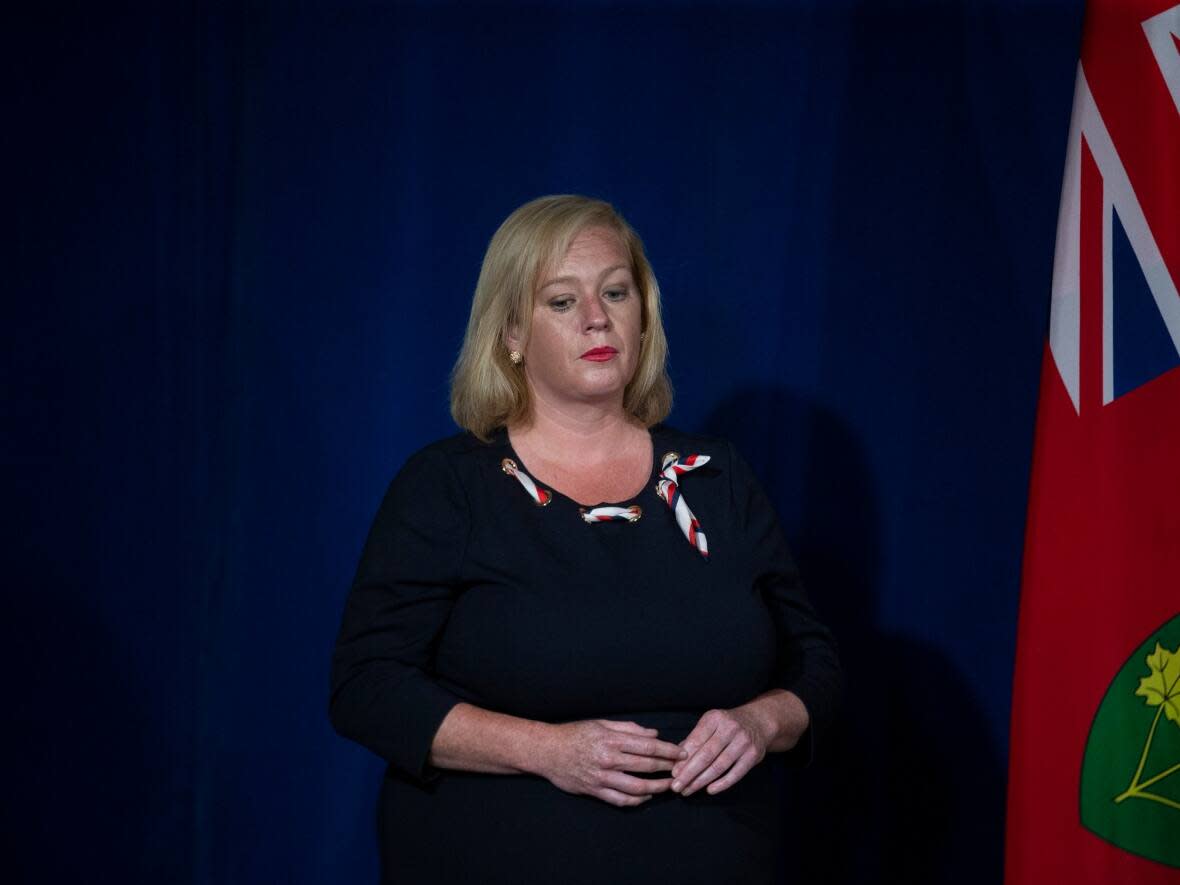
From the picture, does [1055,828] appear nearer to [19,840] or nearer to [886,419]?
[886,419]

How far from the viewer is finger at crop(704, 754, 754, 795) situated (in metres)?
1.71

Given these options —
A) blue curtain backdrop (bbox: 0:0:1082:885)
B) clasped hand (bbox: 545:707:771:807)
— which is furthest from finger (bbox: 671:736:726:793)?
blue curtain backdrop (bbox: 0:0:1082:885)

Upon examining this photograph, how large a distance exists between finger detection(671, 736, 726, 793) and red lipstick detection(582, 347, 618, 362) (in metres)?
0.57

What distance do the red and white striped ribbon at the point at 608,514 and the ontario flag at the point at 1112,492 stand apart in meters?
0.64

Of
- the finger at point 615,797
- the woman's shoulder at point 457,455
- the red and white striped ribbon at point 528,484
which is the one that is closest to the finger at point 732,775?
the finger at point 615,797

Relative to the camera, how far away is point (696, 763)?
1.68 m

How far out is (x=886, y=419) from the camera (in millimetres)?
2773

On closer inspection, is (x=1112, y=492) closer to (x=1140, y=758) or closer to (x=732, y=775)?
(x=1140, y=758)

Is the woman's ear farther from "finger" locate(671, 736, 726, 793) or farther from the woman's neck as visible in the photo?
"finger" locate(671, 736, 726, 793)

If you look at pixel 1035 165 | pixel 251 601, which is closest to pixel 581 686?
pixel 251 601

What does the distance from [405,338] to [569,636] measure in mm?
1107

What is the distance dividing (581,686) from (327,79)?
1.47 meters

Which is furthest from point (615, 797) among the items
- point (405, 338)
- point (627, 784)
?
point (405, 338)

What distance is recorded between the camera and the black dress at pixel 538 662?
5.67ft
